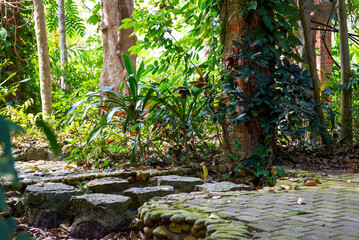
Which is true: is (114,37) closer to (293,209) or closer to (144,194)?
(144,194)

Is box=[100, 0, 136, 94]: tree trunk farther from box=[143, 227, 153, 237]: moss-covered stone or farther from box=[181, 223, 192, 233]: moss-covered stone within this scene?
box=[181, 223, 192, 233]: moss-covered stone

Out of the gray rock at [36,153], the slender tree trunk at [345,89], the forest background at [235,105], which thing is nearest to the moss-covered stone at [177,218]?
the forest background at [235,105]

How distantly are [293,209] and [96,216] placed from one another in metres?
1.28

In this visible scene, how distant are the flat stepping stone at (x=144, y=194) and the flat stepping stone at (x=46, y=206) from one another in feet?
1.45

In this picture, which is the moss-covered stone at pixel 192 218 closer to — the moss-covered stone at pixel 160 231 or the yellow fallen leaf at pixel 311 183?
the moss-covered stone at pixel 160 231

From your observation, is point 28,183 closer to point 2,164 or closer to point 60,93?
point 2,164

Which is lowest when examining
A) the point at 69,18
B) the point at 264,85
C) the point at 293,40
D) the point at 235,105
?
the point at 235,105

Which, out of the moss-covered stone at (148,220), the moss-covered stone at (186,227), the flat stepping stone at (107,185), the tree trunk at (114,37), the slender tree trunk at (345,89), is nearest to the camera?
the moss-covered stone at (186,227)

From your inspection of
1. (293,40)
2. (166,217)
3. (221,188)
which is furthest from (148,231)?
(293,40)

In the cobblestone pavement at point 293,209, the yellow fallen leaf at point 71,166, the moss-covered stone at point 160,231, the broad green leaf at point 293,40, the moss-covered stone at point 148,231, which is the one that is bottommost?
the moss-covered stone at point 148,231

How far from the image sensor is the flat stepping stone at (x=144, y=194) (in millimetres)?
2848

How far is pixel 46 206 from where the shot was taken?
2723 mm

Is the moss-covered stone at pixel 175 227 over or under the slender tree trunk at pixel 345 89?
under

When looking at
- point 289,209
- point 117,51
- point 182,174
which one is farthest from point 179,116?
point 117,51
